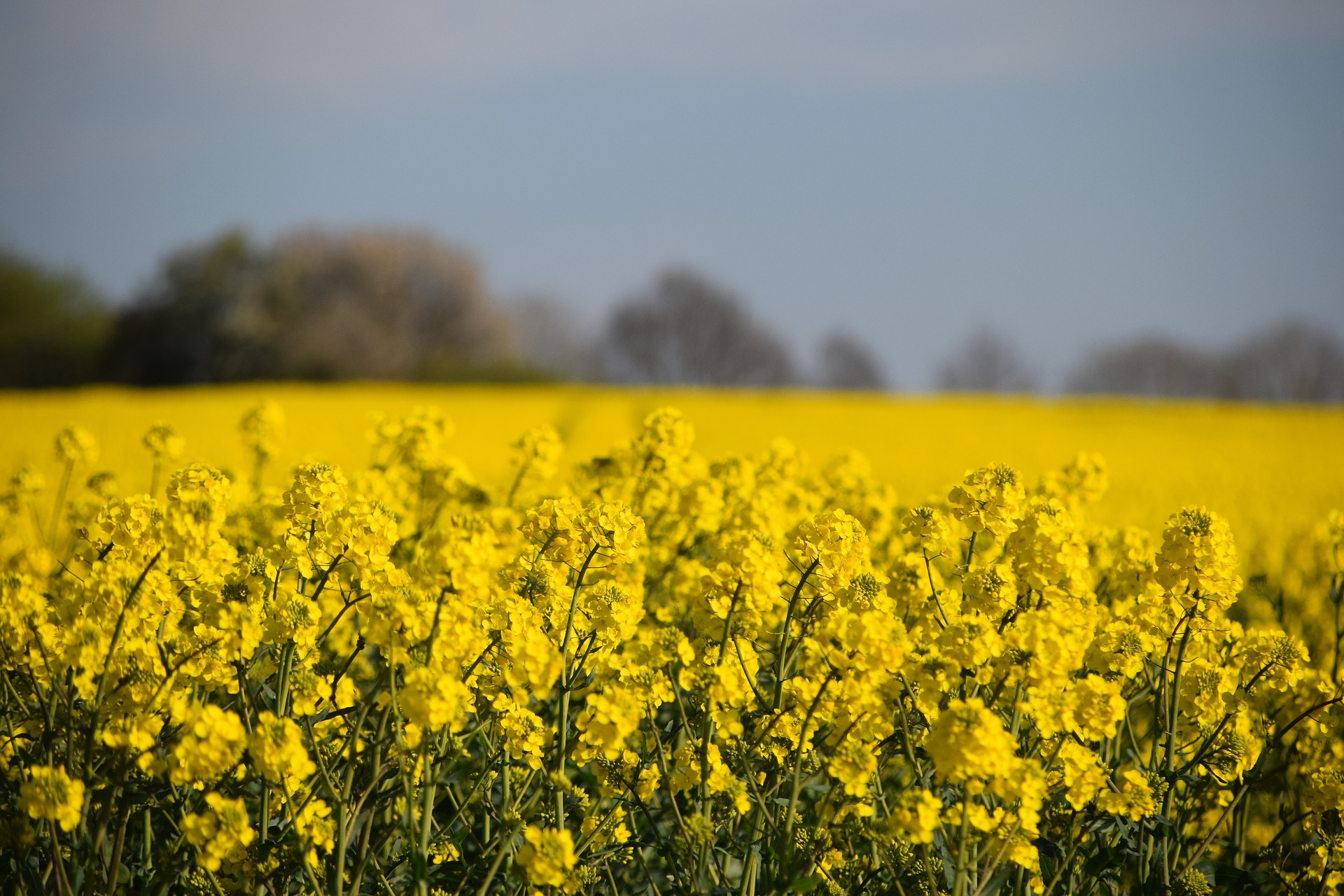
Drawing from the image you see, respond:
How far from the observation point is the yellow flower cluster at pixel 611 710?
232 centimetres

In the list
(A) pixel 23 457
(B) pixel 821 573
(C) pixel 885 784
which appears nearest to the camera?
(B) pixel 821 573

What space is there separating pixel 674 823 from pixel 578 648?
29.5 inches

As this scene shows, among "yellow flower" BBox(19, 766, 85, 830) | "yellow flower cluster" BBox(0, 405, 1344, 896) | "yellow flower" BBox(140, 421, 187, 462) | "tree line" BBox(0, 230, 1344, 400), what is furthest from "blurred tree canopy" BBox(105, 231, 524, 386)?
"yellow flower" BBox(19, 766, 85, 830)

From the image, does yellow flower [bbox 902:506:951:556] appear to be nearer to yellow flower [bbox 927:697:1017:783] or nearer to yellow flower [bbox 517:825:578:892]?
yellow flower [bbox 927:697:1017:783]

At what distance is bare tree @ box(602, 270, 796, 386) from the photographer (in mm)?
66938

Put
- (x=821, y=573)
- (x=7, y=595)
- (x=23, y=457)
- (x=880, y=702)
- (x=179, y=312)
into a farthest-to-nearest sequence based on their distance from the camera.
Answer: (x=179, y=312), (x=23, y=457), (x=821, y=573), (x=7, y=595), (x=880, y=702)

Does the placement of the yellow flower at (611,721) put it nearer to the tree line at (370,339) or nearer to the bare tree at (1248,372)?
the tree line at (370,339)

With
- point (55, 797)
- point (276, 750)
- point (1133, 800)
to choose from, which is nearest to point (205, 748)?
point (276, 750)

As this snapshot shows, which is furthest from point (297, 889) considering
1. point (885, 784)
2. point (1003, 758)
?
point (885, 784)

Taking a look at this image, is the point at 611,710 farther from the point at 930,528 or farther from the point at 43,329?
the point at 43,329

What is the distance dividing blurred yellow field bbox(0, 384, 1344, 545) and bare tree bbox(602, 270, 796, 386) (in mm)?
41031

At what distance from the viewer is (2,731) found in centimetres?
281

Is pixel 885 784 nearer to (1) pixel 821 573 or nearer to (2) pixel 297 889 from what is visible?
(1) pixel 821 573

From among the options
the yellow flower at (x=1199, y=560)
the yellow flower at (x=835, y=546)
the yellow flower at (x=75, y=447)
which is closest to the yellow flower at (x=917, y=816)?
the yellow flower at (x=835, y=546)
